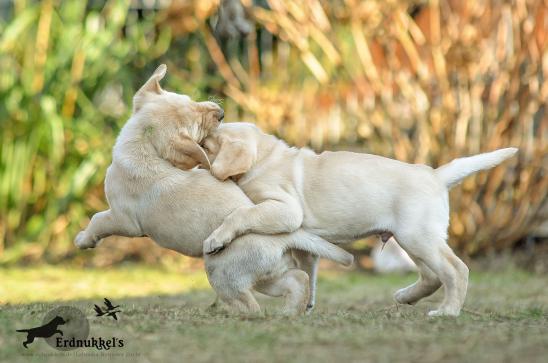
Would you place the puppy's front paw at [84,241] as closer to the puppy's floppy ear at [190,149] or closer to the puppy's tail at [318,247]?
the puppy's floppy ear at [190,149]

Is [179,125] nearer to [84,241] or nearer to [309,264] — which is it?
[84,241]

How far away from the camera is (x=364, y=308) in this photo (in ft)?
17.3

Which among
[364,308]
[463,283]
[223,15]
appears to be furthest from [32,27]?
[463,283]

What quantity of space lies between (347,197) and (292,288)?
20.1 inches

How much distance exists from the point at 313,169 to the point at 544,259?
14.4 feet

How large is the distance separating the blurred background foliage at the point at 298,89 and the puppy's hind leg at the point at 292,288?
144 inches

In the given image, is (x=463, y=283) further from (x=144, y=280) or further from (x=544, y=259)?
(x=544, y=259)

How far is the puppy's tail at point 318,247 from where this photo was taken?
441cm

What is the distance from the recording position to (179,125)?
445cm

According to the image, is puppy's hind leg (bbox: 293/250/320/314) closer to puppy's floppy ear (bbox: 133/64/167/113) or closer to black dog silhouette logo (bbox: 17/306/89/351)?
puppy's floppy ear (bbox: 133/64/167/113)

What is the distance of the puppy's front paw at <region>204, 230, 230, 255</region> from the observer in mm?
4160

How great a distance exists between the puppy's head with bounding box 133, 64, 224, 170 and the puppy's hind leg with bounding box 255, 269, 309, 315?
62 cm

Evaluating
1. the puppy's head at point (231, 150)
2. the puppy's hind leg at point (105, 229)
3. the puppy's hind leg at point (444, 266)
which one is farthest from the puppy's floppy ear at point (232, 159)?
the puppy's hind leg at point (444, 266)

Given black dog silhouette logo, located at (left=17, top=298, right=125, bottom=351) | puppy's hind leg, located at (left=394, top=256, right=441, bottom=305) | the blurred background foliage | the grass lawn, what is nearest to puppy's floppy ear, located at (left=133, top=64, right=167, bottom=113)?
the grass lawn
